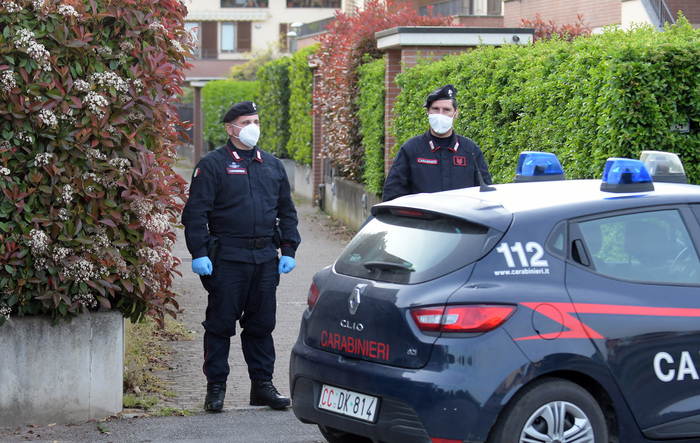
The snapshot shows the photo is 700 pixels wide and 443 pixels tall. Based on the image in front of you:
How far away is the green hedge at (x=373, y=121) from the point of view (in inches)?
571

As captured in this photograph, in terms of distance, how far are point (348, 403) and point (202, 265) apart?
5.89 ft

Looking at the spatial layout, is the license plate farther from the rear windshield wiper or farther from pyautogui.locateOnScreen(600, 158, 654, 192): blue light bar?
pyautogui.locateOnScreen(600, 158, 654, 192): blue light bar

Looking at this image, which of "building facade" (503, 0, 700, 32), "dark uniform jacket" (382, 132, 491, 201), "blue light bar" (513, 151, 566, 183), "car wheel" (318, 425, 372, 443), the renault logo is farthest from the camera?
"building facade" (503, 0, 700, 32)

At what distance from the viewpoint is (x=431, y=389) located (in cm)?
429

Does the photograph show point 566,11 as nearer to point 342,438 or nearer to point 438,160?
point 438,160

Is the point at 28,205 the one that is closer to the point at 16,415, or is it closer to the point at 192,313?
the point at 16,415

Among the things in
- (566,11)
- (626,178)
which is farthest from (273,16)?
(626,178)

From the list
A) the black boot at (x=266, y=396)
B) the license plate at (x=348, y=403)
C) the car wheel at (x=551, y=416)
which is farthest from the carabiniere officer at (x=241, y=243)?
the car wheel at (x=551, y=416)

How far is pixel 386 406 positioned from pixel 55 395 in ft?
8.34

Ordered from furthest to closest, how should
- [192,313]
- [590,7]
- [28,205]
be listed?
[590,7]
[192,313]
[28,205]

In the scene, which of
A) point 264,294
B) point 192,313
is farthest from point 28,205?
point 192,313

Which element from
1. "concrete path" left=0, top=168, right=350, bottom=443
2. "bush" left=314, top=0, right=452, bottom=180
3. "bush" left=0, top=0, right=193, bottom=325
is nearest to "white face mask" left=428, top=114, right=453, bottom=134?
"bush" left=0, top=0, right=193, bottom=325

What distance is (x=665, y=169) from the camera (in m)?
5.50

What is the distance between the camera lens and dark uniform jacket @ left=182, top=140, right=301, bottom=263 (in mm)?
6266
